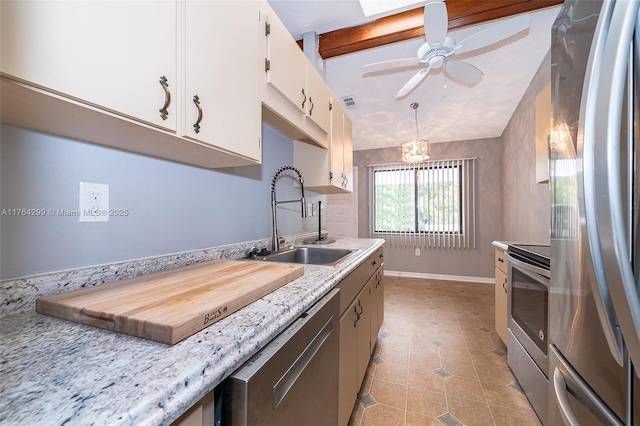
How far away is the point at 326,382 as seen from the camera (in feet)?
3.01

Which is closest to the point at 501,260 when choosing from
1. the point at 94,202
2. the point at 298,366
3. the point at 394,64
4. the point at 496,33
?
the point at 496,33

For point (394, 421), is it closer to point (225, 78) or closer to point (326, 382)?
point (326, 382)

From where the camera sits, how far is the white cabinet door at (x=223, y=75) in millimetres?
849

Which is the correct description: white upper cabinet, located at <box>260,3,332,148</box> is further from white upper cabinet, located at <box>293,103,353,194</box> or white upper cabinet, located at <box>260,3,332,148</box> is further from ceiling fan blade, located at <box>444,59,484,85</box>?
ceiling fan blade, located at <box>444,59,484,85</box>

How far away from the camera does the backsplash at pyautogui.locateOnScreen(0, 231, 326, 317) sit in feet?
2.24

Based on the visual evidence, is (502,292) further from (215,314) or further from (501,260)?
(215,314)

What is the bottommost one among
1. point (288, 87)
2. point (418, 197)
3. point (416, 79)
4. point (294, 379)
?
point (294, 379)

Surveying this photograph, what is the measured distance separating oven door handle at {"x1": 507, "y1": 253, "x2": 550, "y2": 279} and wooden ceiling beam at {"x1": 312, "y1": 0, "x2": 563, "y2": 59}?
171 cm

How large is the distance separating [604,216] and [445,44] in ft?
5.93

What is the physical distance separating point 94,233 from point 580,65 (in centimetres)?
156

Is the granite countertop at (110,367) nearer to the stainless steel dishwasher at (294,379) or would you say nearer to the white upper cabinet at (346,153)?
the stainless steel dishwasher at (294,379)

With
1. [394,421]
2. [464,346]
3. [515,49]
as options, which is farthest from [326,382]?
[515,49]

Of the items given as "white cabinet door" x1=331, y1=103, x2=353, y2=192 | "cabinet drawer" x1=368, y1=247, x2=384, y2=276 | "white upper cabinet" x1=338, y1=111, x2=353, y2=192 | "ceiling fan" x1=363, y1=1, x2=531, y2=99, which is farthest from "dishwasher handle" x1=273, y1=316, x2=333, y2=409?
"ceiling fan" x1=363, y1=1, x2=531, y2=99

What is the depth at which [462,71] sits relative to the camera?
6.89ft
